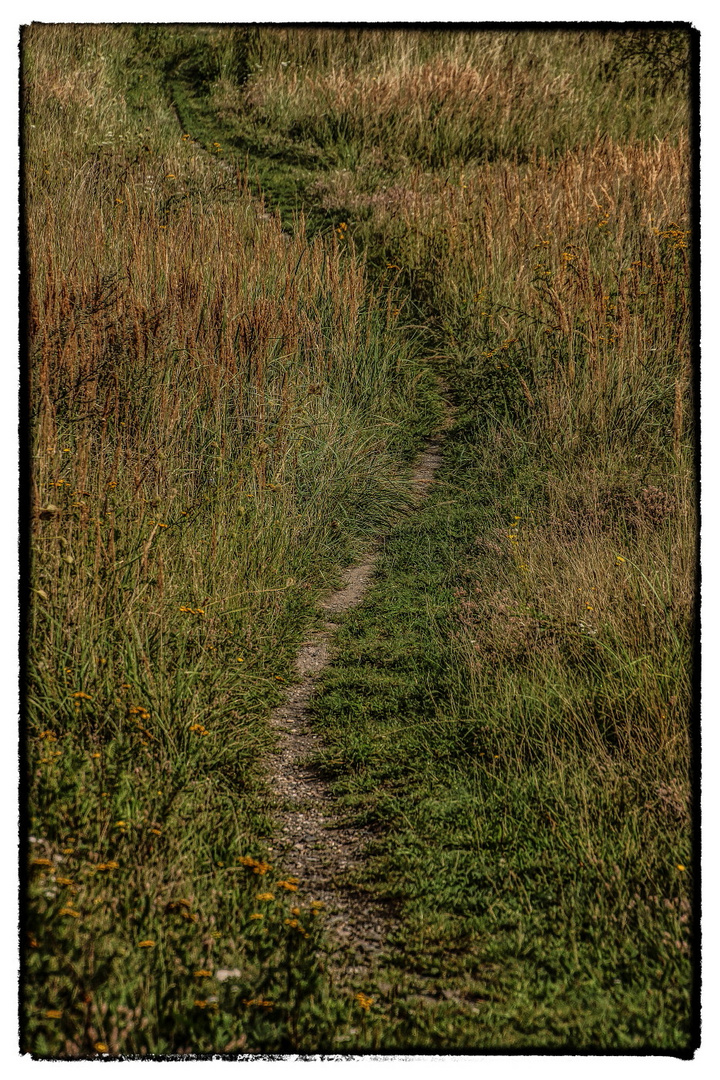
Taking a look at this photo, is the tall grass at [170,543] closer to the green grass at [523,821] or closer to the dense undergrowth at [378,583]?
the dense undergrowth at [378,583]

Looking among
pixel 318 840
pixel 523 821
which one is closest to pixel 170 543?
A: pixel 318 840

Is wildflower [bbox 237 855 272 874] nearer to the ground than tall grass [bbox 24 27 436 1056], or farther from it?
nearer to the ground

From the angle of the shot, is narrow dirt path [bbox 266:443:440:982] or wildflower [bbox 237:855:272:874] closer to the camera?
wildflower [bbox 237:855:272:874]

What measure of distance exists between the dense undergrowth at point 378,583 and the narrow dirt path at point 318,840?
0.10 m

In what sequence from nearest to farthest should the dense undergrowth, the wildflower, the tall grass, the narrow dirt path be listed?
the tall grass → the dense undergrowth → the wildflower → the narrow dirt path

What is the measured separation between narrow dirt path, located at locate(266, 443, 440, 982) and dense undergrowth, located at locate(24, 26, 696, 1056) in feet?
0.32

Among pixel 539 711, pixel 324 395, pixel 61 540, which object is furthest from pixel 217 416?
pixel 539 711

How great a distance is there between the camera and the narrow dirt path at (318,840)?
10.4 feet

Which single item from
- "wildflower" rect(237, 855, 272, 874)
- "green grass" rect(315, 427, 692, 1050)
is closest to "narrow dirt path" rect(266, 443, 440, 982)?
"green grass" rect(315, 427, 692, 1050)

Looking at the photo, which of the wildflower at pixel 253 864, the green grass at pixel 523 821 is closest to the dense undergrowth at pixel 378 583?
the green grass at pixel 523 821

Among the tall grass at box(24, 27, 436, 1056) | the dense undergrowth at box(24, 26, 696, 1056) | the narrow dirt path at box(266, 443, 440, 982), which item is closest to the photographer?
the tall grass at box(24, 27, 436, 1056)

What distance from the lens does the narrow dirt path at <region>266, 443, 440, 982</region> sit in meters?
→ 3.18

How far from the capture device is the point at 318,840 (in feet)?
12.1

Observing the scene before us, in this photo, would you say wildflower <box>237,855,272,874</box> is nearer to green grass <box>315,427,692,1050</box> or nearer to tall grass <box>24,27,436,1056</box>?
tall grass <box>24,27,436,1056</box>
